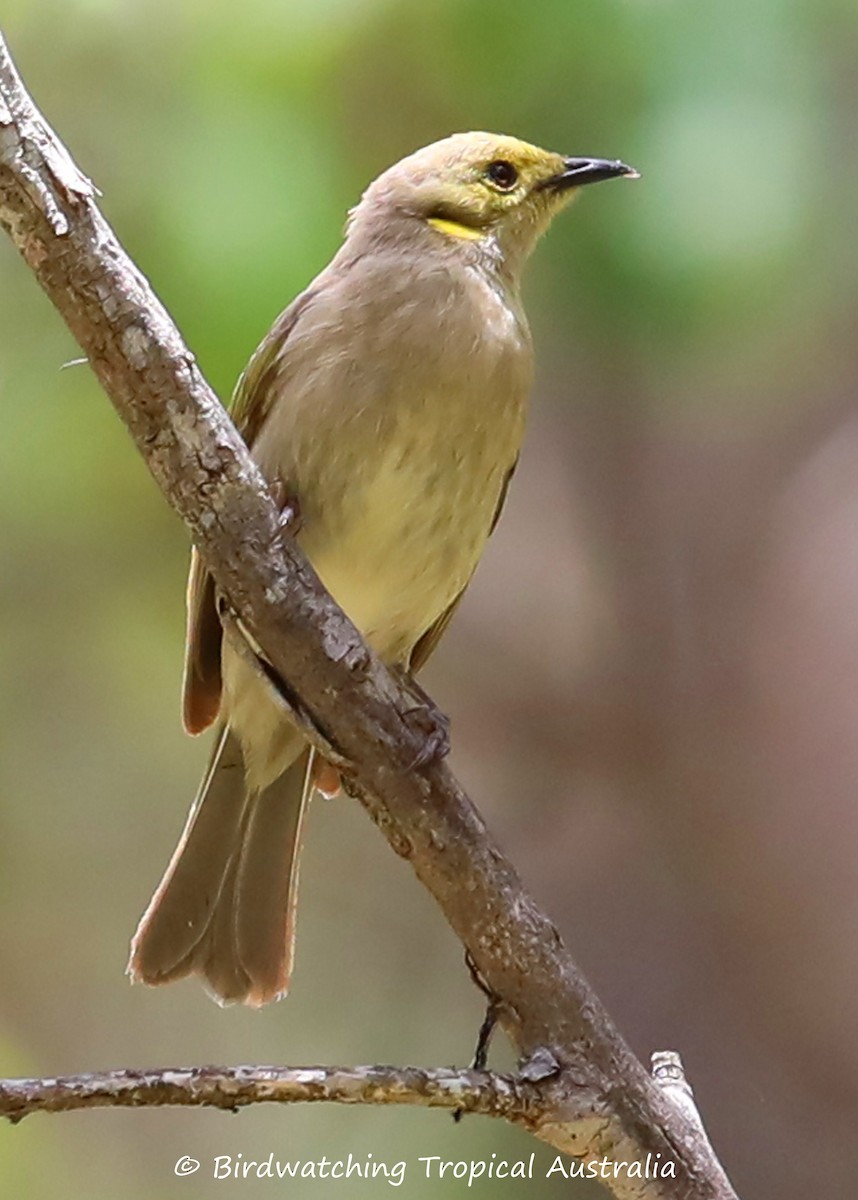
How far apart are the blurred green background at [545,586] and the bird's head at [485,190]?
→ 0.44 m

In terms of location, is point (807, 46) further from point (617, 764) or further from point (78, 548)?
point (78, 548)

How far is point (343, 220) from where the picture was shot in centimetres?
245

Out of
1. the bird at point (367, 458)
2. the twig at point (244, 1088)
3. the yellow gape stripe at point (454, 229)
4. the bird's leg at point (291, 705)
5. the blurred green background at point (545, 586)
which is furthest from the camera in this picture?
the blurred green background at point (545, 586)

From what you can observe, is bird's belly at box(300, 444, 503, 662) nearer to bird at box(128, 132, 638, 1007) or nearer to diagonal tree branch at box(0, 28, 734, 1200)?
bird at box(128, 132, 638, 1007)

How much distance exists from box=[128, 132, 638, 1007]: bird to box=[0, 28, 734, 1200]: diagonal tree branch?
0.30m

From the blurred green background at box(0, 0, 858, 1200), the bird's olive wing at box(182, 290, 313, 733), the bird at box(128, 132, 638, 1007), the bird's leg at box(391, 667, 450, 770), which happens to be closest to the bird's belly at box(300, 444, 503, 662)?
the bird at box(128, 132, 638, 1007)

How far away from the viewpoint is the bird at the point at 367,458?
5.82ft

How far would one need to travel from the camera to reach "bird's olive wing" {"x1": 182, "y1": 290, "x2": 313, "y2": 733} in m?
1.85

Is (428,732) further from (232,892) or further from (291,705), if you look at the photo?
(232,892)

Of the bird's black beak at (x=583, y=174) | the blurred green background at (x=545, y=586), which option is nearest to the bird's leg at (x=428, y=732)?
the bird's black beak at (x=583, y=174)

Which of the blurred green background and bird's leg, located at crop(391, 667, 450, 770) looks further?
the blurred green background

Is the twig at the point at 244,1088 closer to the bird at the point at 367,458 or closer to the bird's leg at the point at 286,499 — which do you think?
the bird at the point at 367,458

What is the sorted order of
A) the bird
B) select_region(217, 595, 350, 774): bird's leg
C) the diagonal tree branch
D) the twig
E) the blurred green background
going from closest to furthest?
the twig
the diagonal tree branch
select_region(217, 595, 350, 774): bird's leg
the bird
the blurred green background

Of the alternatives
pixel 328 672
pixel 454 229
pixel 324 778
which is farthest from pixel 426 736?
pixel 454 229
